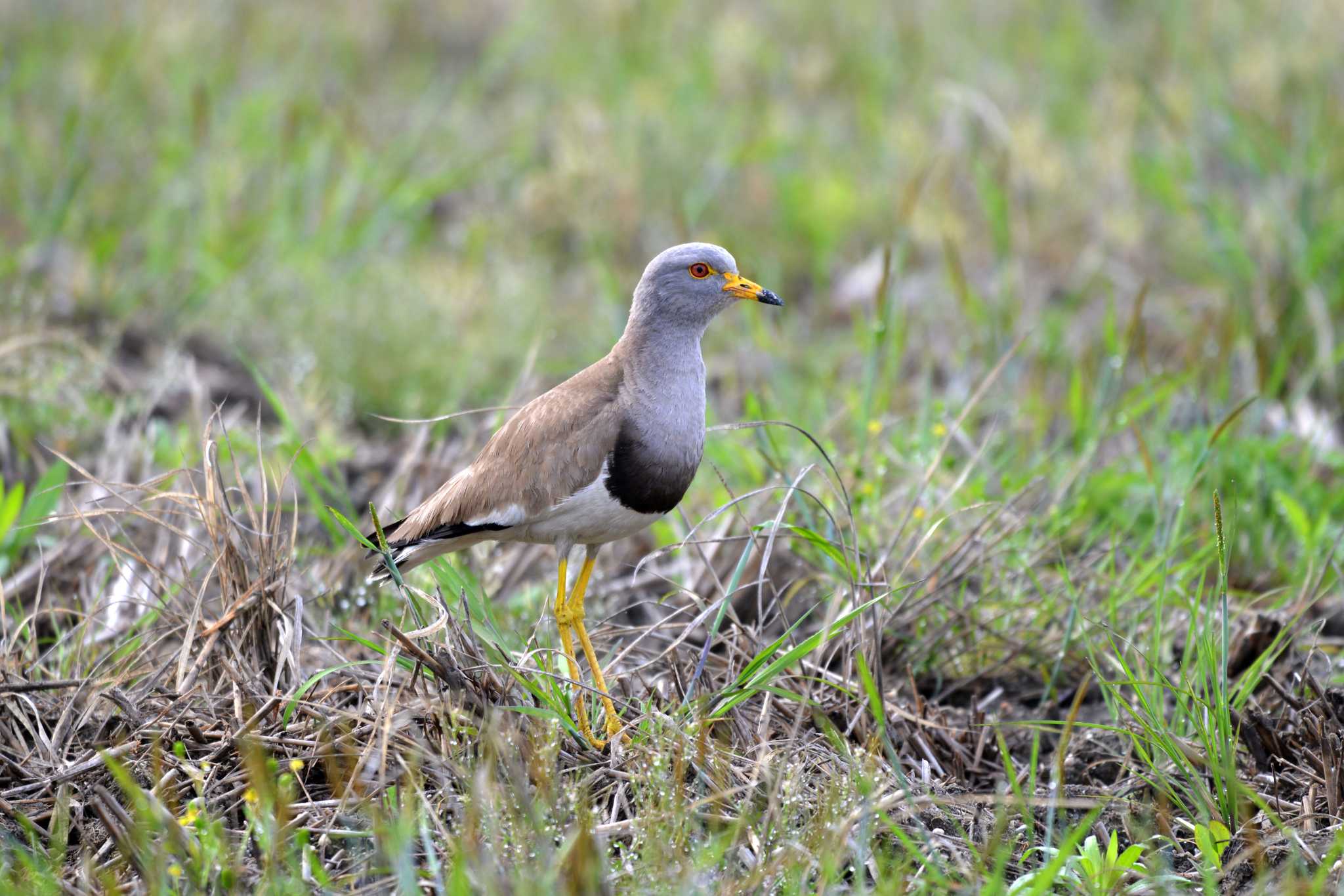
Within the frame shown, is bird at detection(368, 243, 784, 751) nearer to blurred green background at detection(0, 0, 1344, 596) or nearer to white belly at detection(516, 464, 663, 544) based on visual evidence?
white belly at detection(516, 464, 663, 544)

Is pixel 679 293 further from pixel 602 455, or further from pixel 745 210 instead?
pixel 745 210

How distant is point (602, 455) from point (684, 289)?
511 millimetres

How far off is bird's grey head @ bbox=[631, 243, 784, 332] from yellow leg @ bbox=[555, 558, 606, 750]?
2.17 feet

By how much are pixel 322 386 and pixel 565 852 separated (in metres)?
3.31

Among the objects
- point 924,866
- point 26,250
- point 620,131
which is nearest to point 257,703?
point 924,866

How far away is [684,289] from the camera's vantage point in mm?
3332

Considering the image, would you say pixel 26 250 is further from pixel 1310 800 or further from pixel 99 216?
pixel 1310 800

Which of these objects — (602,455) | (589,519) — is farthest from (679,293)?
(589,519)

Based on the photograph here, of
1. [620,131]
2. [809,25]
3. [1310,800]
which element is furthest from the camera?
[809,25]

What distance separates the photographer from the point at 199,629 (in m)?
3.19

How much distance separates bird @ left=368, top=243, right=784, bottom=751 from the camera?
123 inches

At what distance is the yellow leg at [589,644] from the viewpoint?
3006 millimetres

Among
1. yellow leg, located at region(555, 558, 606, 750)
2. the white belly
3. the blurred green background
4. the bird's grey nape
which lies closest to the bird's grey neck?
the bird's grey nape

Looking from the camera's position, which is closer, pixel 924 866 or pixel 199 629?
pixel 924 866
